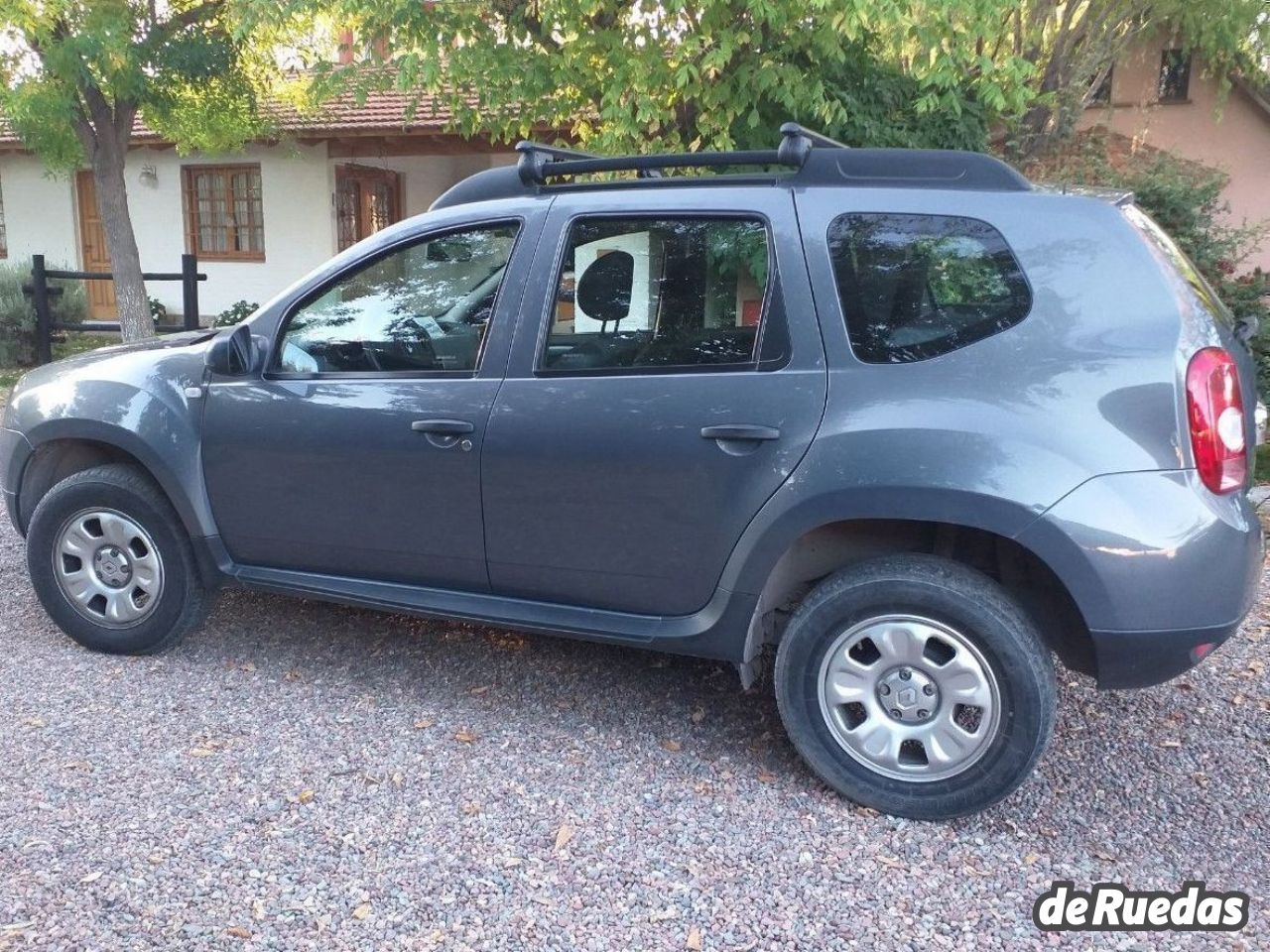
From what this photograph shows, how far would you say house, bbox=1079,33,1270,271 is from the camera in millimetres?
14484

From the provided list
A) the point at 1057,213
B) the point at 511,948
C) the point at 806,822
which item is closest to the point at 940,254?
the point at 1057,213

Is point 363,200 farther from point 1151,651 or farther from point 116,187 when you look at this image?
point 1151,651

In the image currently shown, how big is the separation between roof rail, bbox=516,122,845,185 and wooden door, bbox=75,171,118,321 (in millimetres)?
16040

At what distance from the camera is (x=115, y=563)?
4.13m

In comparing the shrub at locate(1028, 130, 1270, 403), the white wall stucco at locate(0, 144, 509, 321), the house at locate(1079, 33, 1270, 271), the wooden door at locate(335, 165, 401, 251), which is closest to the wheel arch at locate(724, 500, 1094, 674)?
the shrub at locate(1028, 130, 1270, 403)

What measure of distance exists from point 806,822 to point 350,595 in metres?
1.77

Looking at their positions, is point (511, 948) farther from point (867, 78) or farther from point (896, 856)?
point (867, 78)

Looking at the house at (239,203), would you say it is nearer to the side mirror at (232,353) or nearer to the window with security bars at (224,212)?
the window with security bars at (224,212)

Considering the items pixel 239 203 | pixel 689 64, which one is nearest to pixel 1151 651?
pixel 689 64

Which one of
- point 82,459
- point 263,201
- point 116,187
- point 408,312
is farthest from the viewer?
point 263,201

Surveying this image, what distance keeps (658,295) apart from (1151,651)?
176 cm

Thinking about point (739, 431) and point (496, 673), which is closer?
point (739, 431)

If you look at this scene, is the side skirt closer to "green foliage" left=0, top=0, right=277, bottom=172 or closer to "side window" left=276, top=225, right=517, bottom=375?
"side window" left=276, top=225, right=517, bottom=375

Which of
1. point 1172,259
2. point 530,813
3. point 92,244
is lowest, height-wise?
point 530,813
